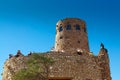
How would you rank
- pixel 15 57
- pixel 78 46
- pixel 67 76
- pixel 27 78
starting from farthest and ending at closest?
pixel 78 46, pixel 15 57, pixel 67 76, pixel 27 78

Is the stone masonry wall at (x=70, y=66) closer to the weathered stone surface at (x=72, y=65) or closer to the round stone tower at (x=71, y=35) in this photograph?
the weathered stone surface at (x=72, y=65)

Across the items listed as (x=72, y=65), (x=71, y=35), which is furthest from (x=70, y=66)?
(x=71, y=35)

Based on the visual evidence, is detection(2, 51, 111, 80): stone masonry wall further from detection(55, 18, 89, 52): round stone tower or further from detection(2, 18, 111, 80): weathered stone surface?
detection(55, 18, 89, 52): round stone tower

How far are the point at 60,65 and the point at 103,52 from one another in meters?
6.84

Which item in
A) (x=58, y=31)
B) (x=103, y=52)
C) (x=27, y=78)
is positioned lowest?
(x=27, y=78)

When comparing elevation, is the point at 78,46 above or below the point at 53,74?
above

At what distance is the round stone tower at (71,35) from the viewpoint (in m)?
42.8

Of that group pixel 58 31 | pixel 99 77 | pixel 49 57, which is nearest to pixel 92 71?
pixel 99 77

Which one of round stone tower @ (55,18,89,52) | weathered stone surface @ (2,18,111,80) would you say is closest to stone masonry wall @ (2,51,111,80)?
weathered stone surface @ (2,18,111,80)

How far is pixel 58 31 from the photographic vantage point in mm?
45125

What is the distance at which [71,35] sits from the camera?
4341 cm

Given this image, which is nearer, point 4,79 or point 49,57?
point 49,57

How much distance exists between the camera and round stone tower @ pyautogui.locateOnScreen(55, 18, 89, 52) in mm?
42750

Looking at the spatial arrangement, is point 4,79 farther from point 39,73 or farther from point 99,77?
point 99,77
